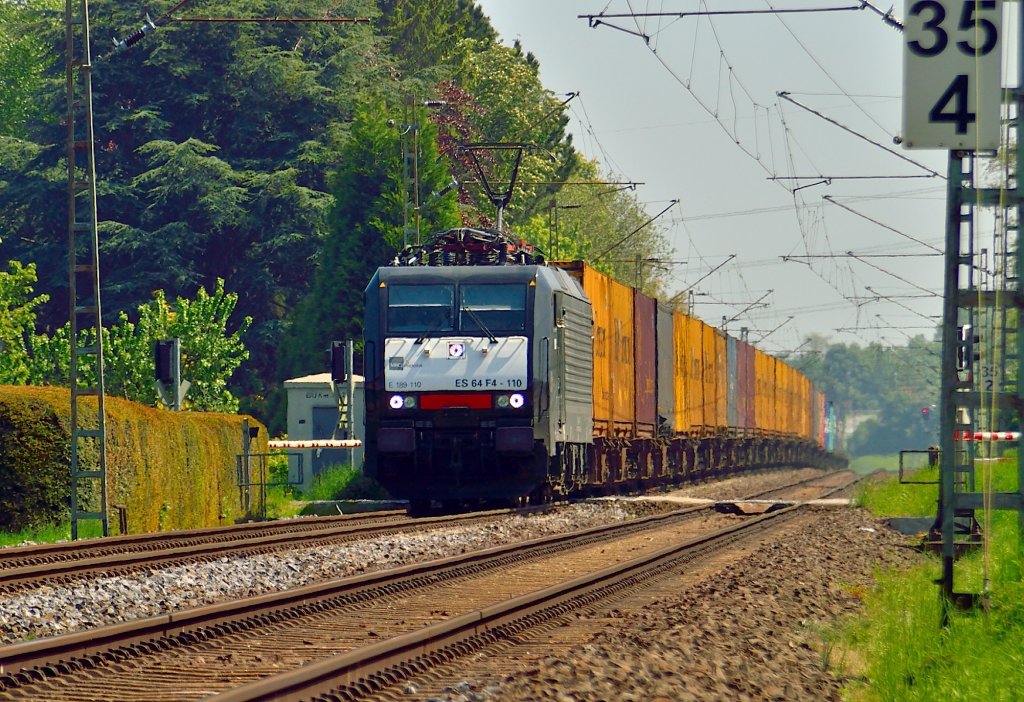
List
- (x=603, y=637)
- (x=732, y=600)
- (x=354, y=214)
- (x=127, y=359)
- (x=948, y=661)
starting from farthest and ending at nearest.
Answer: (x=354, y=214), (x=127, y=359), (x=732, y=600), (x=603, y=637), (x=948, y=661)

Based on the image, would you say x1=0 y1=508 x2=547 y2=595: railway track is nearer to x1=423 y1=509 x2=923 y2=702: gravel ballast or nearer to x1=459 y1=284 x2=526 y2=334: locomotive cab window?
x1=459 y1=284 x2=526 y2=334: locomotive cab window

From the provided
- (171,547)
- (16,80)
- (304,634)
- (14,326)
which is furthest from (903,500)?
(16,80)

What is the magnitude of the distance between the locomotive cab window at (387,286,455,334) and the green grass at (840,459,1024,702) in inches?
363

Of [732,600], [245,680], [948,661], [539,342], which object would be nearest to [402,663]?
[245,680]

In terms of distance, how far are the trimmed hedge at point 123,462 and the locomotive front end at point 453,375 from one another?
8.67 ft

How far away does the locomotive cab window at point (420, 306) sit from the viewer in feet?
72.2

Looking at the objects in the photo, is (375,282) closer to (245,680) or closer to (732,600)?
(732,600)

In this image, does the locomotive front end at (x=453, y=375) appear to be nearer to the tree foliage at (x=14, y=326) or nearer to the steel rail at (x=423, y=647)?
the steel rail at (x=423, y=647)

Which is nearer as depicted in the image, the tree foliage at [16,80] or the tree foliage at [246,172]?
the tree foliage at [246,172]

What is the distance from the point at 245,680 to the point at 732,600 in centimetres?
480

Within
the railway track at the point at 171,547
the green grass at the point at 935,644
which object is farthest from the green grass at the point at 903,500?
the green grass at the point at 935,644

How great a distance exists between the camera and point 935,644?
9703mm

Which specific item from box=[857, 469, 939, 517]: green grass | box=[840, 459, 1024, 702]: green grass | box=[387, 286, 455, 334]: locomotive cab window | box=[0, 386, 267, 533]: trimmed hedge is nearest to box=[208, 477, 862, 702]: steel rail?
box=[840, 459, 1024, 702]: green grass

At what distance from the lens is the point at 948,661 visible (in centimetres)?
916
